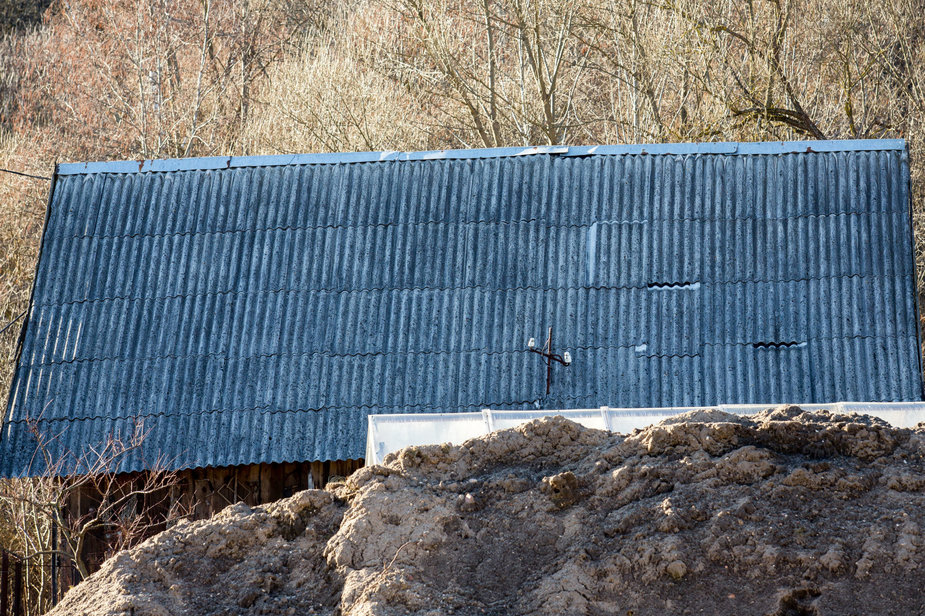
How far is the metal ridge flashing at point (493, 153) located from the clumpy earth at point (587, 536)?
263 inches

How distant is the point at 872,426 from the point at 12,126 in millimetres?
29330

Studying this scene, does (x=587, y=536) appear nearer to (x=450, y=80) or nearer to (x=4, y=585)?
(x=4, y=585)

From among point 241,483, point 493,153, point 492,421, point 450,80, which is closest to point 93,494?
point 241,483

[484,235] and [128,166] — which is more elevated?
[128,166]

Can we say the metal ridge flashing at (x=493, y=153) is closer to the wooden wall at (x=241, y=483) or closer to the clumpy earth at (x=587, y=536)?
the wooden wall at (x=241, y=483)

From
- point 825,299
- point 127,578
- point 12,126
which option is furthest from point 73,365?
point 12,126

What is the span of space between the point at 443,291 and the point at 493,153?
190 cm

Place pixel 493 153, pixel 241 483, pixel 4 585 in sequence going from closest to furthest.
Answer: pixel 4 585 < pixel 241 483 < pixel 493 153

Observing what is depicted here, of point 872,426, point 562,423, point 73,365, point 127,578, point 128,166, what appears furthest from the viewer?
point 128,166

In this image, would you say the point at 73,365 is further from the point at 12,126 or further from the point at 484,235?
the point at 12,126

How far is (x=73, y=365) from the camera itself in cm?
1080

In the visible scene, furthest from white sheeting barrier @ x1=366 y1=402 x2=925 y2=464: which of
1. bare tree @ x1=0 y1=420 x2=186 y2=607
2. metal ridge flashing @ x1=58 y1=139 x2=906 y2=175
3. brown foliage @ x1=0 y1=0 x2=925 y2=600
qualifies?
brown foliage @ x1=0 y1=0 x2=925 y2=600

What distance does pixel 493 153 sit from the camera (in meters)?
11.8

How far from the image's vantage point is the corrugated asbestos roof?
10242 millimetres
